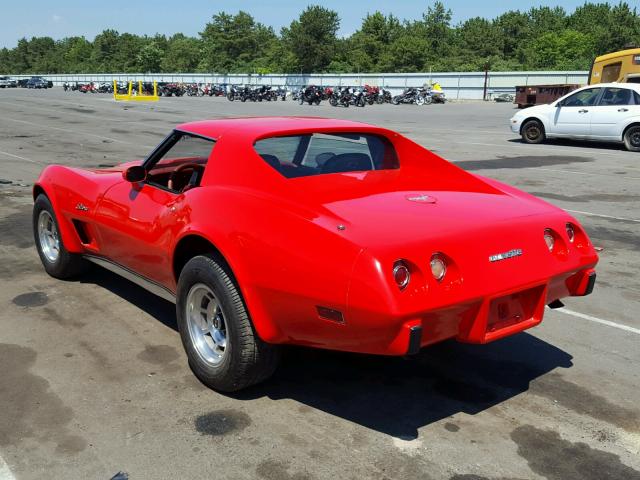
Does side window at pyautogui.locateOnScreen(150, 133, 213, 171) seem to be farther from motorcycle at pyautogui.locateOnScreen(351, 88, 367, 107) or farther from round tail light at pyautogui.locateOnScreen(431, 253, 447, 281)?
motorcycle at pyautogui.locateOnScreen(351, 88, 367, 107)

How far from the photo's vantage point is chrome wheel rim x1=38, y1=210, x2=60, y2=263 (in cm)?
557

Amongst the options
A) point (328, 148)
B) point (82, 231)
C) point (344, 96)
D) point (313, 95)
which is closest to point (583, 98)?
point (328, 148)

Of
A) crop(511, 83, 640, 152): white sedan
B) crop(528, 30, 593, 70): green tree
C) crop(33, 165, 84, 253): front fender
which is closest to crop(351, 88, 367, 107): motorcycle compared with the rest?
crop(511, 83, 640, 152): white sedan

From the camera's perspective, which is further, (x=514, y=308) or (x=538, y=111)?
(x=538, y=111)

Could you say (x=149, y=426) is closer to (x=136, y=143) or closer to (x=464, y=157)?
(x=464, y=157)

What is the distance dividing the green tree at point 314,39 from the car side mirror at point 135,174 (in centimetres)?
8919

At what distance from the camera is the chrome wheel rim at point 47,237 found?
5574 millimetres

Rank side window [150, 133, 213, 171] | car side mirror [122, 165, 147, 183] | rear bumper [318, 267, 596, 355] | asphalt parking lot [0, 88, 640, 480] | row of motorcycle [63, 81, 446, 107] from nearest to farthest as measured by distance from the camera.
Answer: rear bumper [318, 267, 596, 355] → asphalt parking lot [0, 88, 640, 480] → side window [150, 133, 213, 171] → car side mirror [122, 165, 147, 183] → row of motorcycle [63, 81, 446, 107]

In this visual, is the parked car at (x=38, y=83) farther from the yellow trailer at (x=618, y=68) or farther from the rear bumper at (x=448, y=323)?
the rear bumper at (x=448, y=323)

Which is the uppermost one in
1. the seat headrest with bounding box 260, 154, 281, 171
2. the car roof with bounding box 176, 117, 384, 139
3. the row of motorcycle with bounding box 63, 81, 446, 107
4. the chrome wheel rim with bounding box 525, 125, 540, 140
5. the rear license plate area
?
the car roof with bounding box 176, 117, 384, 139

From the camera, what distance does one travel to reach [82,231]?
511cm

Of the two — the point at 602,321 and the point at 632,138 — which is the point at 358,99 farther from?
the point at 602,321

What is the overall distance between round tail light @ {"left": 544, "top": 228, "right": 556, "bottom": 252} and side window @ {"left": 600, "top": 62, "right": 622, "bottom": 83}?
21.3 meters

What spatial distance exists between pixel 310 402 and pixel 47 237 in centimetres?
335
